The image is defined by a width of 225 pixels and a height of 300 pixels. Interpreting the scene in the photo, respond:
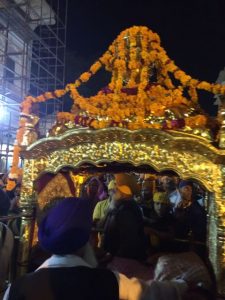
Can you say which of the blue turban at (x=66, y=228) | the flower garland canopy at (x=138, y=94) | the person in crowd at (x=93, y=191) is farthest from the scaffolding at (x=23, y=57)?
the blue turban at (x=66, y=228)

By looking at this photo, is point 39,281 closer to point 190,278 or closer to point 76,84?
point 190,278

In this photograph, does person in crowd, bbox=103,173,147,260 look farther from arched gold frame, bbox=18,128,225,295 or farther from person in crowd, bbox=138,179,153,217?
person in crowd, bbox=138,179,153,217

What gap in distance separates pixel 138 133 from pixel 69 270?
1806mm

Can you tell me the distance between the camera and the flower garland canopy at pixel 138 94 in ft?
12.0

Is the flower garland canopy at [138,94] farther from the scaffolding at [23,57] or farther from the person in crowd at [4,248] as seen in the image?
the scaffolding at [23,57]

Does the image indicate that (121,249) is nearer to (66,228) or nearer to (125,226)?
(125,226)

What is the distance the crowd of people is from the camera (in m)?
1.74

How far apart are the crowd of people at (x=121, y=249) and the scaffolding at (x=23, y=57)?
20.2ft

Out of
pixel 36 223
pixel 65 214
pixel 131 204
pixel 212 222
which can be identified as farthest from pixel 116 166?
pixel 65 214

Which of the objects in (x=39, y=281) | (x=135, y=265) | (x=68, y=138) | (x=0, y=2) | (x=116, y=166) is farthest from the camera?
(x=0, y=2)

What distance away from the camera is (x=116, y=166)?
4812mm

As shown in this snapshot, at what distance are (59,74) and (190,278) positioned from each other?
44.1 feet

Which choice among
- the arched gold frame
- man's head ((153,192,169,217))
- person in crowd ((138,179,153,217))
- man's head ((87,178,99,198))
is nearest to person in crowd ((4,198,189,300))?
the arched gold frame

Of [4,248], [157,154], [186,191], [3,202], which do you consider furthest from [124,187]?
[4,248]
